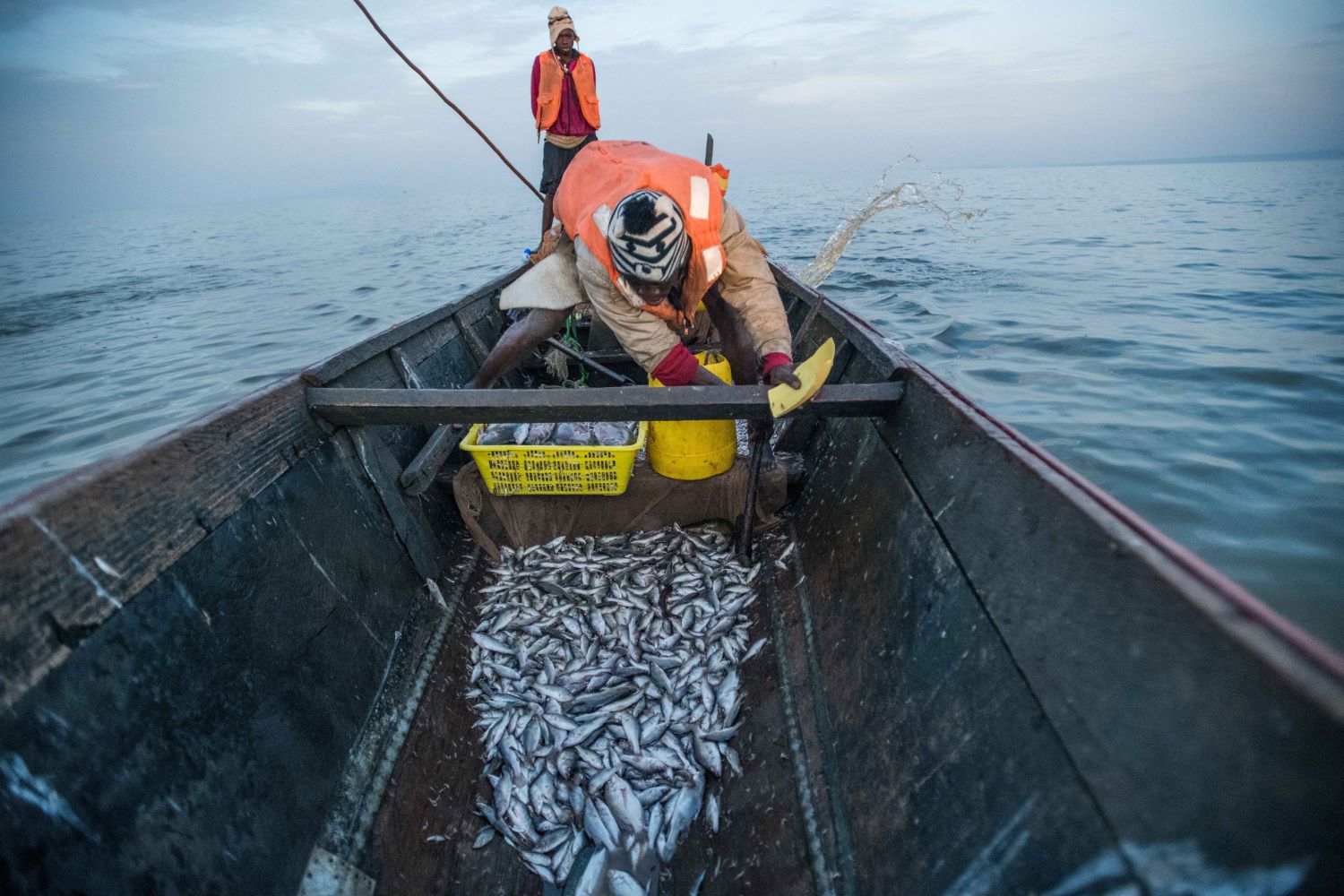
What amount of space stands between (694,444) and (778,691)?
5.28 feet

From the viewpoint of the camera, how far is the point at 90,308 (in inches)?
659

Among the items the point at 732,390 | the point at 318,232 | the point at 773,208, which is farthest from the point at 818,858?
the point at 318,232

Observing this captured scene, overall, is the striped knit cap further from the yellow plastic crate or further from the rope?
the rope

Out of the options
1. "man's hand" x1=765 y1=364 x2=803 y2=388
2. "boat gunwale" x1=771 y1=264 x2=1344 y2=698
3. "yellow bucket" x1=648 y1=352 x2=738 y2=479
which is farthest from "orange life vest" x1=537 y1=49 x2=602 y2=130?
"boat gunwale" x1=771 y1=264 x2=1344 y2=698

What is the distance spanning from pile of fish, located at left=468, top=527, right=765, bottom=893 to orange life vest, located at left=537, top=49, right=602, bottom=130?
6075 millimetres

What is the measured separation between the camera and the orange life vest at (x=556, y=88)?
7449mm

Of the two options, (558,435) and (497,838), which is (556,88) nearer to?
(558,435)

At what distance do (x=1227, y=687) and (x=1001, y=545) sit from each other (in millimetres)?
845

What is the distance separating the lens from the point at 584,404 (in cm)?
291

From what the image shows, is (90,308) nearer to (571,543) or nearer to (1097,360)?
(571,543)

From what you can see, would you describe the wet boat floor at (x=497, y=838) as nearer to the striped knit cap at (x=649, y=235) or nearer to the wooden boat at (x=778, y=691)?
the wooden boat at (x=778, y=691)

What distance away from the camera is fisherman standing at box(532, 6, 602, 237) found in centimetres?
741

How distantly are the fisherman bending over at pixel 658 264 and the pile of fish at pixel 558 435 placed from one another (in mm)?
371

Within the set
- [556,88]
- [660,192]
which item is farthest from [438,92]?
[660,192]
